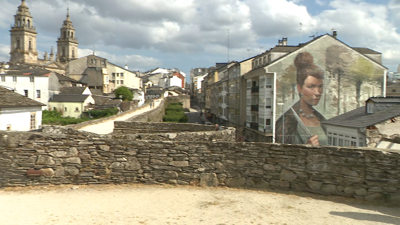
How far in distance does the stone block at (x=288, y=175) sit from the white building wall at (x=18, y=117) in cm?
2320

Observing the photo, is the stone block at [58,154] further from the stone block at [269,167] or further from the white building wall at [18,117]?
the white building wall at [18,117]

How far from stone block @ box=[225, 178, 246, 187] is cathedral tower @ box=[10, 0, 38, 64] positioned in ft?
448

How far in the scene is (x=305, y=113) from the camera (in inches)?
1406

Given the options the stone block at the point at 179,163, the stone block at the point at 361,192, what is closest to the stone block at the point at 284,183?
the stone block at the point at 361,192

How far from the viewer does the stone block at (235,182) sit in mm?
7846

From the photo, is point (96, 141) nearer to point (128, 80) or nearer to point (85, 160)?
point (85, 160)

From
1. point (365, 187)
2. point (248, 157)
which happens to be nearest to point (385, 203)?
point (365, 187)

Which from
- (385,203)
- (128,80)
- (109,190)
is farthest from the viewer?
(128,80)

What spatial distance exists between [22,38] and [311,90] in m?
124

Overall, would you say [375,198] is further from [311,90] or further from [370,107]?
[311,90]

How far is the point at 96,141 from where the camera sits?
792 cm

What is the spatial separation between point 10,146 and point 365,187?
8.06 meters

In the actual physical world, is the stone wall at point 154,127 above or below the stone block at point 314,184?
above

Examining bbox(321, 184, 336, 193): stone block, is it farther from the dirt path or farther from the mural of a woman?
the mural of a woman
